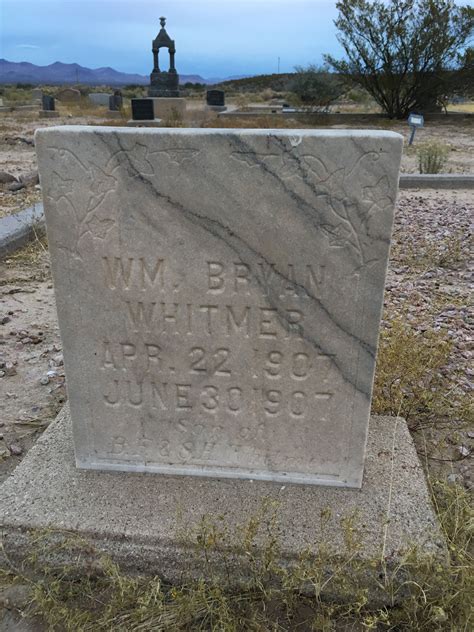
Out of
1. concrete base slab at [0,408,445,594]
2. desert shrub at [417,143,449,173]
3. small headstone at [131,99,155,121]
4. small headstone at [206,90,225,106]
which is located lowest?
concrete base slab at [0,408,445,594]

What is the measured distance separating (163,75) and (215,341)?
22.7m

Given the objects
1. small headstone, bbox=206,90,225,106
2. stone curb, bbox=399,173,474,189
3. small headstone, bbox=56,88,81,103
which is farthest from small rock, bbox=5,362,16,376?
small headstone, bbox=56,88,81,103

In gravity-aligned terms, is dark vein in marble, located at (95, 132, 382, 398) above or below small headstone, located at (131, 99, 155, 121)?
below

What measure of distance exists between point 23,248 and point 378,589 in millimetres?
5029

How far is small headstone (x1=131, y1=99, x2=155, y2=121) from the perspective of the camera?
17.0 m

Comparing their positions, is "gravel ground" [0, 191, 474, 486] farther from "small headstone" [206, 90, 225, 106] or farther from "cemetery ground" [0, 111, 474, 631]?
"small headstone" [206, 90, 225, 106]

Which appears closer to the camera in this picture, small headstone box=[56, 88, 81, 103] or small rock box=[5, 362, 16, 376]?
small rock box=[5, 362, 16, 376]

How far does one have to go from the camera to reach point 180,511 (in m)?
2.03

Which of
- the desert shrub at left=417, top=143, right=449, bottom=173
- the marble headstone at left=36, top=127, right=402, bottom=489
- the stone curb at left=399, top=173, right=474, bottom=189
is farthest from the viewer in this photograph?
the desert shrub at left=417, top=143, right=449, bottom=173

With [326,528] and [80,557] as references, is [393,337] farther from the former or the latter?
[80,557]

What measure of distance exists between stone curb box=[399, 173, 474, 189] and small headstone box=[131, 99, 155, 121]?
35.3 ft

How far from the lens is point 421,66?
20922 mm

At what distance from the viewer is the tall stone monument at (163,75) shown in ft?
72.9

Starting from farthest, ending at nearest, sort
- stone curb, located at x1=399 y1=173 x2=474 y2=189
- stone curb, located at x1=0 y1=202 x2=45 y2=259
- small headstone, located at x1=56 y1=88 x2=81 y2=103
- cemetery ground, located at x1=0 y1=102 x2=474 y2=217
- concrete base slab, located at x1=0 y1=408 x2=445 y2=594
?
1. small headstone, located at x1=56 y1=88 x2=81 y2=103
2. stone curb, located at x1=399 y1=173 x2=474 y2=189
3. cemetery ground, located at x1=0 y1=102 x2=474 y2=217
4. stone curb, located at x1=0 y1=202 x2=45 y2=259
5. concrete base slab, located at x1=0 y1=408 x2=445 y2=594
